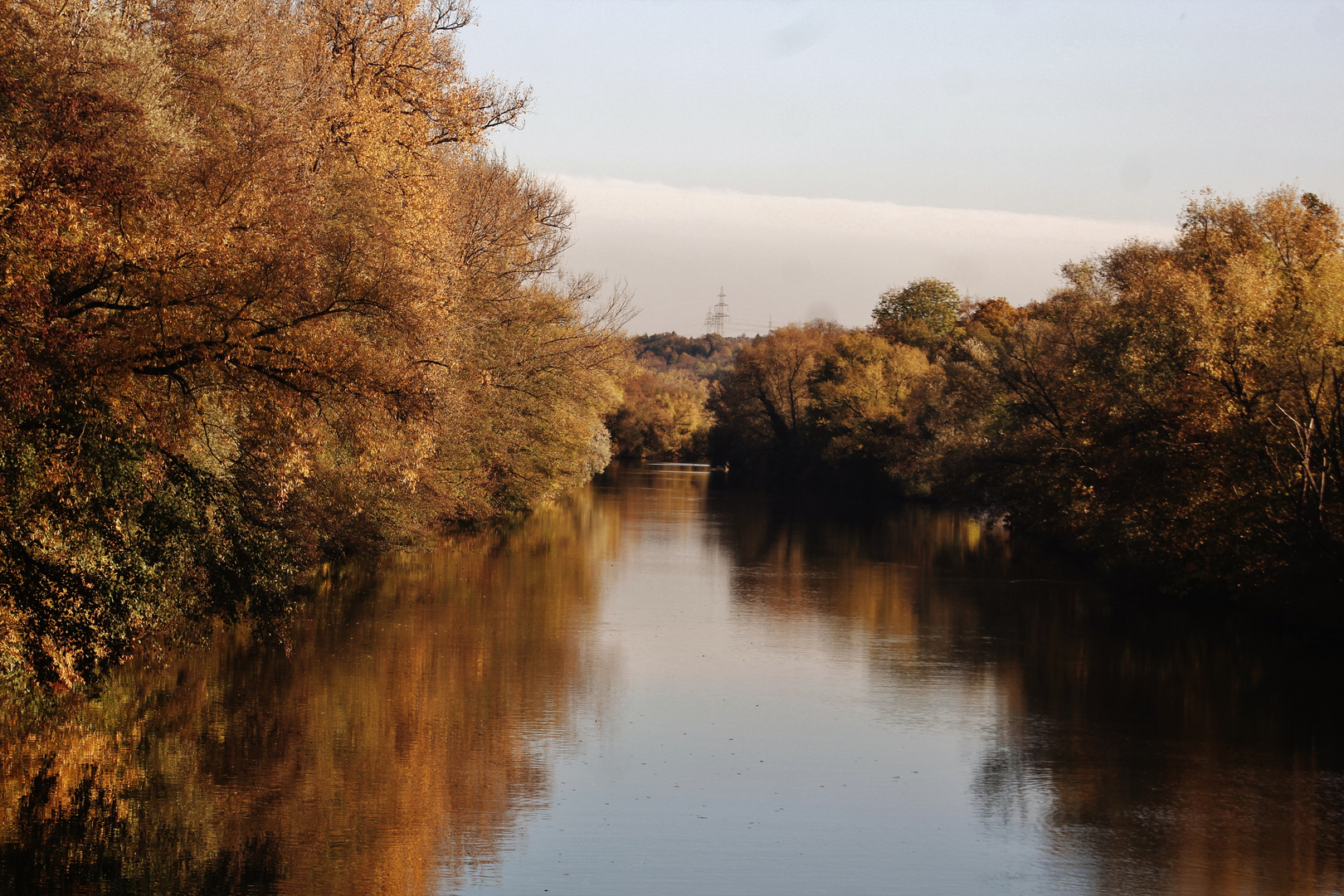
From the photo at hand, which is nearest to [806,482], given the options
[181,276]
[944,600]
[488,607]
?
[944,600]

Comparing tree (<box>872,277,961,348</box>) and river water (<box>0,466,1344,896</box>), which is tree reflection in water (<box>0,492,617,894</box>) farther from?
tree (<box>872,277,961,348</box>)

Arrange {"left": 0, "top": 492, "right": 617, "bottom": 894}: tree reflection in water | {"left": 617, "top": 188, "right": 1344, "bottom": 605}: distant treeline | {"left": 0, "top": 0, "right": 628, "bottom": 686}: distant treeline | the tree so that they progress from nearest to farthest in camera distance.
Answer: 1. {"left": 0, "top": 492, "right": 617, "bottom": 894}: tree reflection in water
2. {"left": 0, "top": 0, "right": 628, "bottom": 686}: distant treeline
3. {"left": 617, "top": 188, "right": 1344, "bottom": 605}: distant treeline
4. the tree

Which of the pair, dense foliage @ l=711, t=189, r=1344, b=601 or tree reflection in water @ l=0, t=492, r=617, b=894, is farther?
dense foliage @ l=711, t=189, r=1344, b=601

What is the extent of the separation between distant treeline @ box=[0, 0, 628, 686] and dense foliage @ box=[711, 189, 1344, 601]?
54.1 ft

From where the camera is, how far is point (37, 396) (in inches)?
465

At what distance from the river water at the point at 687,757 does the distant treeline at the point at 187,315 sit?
1801 mm

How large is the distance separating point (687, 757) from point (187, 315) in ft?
25.7

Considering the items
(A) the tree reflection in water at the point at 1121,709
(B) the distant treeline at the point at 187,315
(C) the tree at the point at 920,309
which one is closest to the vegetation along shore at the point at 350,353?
(B) the distant treeline at the point at 187,315

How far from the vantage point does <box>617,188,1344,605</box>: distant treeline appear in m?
22.9

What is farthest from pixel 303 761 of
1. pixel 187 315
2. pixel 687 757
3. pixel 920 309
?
pixel 920 309

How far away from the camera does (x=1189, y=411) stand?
2617 centimetres

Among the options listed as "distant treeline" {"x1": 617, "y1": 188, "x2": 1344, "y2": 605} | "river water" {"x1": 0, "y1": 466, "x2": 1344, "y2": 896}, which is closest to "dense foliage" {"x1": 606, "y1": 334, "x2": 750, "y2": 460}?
"distant treeline" {"x1": 617, "y1": 188, "x2": 1344, "y2": 605}

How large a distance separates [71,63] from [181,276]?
307 centimetres

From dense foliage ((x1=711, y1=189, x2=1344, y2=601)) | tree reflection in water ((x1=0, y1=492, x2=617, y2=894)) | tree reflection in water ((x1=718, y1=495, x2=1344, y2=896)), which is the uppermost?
dense foliage ((x1=711, y1=189, x2=1344, y2=601))
